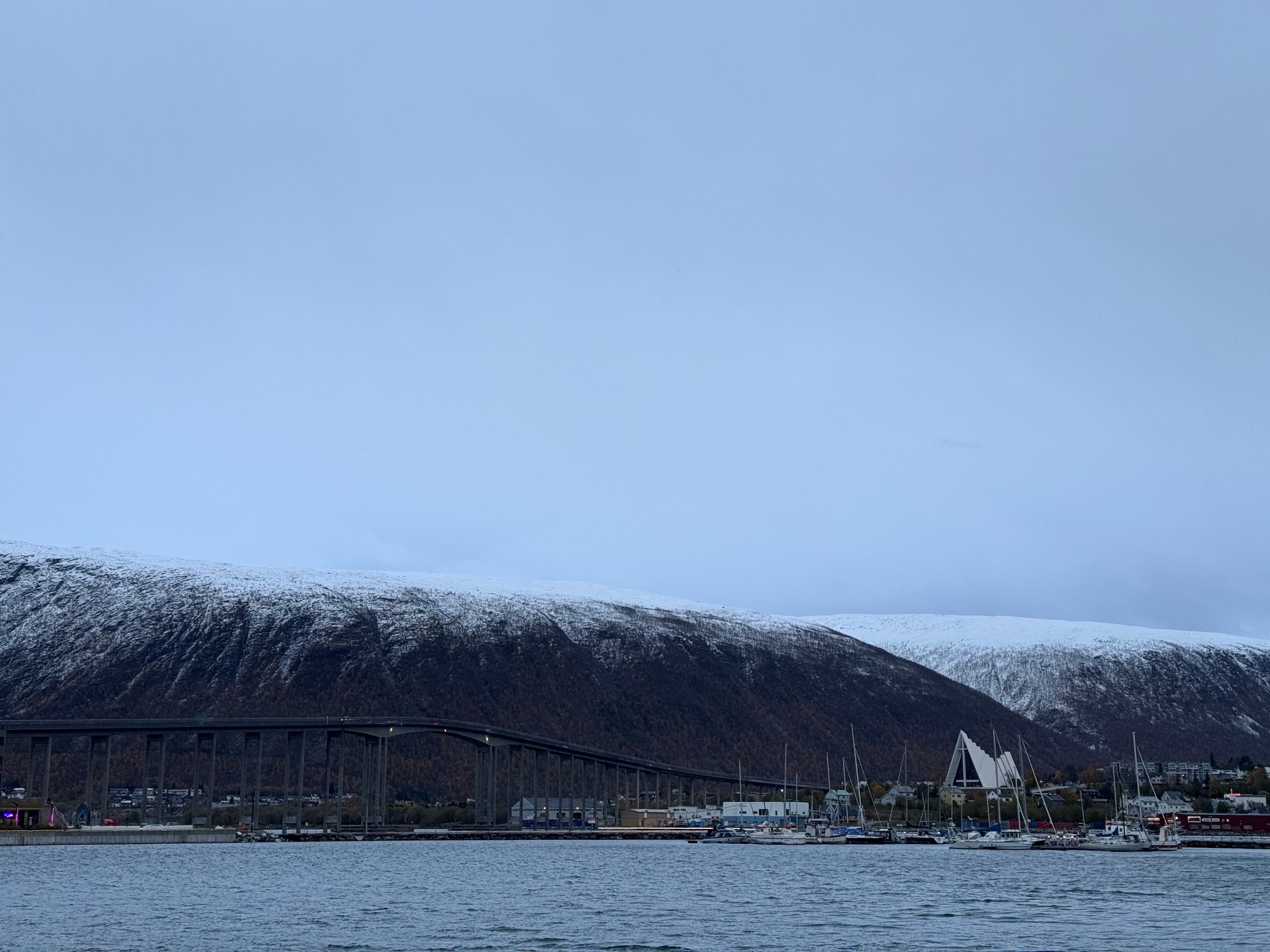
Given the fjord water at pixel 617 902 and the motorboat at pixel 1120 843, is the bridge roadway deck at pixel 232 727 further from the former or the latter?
the motorboat at pixel 1120 843

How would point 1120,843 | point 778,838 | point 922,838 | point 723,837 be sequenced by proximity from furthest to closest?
point 723,837 → point 778,838 → point 922,838 → point 1120,843

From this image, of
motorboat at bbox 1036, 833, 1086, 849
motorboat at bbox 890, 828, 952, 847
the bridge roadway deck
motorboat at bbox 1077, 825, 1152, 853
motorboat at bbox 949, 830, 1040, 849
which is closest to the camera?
motorboat at bbox 1077, 825, 1152, 853

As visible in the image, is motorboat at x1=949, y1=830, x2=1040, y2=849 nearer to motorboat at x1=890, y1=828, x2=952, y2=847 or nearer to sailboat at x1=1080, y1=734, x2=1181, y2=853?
motorboat at x1=890, y1=828, x2=952, y2=847

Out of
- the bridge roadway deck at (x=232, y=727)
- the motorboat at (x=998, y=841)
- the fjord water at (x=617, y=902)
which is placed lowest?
the fjord water at (x=617, y=902)

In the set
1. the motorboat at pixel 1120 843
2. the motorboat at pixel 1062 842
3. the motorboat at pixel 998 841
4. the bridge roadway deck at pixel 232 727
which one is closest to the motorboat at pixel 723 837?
the motorboat at pixel 998 841

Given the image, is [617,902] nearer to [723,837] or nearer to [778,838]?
[778,838]

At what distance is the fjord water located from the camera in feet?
191

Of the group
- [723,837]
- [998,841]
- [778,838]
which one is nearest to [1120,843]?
[998,841]

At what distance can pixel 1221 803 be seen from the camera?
630ft

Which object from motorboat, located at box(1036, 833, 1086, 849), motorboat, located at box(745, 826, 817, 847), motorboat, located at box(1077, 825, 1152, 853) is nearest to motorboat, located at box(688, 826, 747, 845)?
motorboat, located at box(745, 826, 817, 847)

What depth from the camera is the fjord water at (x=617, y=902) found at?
191 ft

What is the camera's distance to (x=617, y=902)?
77.1 m

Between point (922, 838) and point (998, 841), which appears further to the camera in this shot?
point (922, 838)

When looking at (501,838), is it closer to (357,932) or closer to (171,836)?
(171,836)
